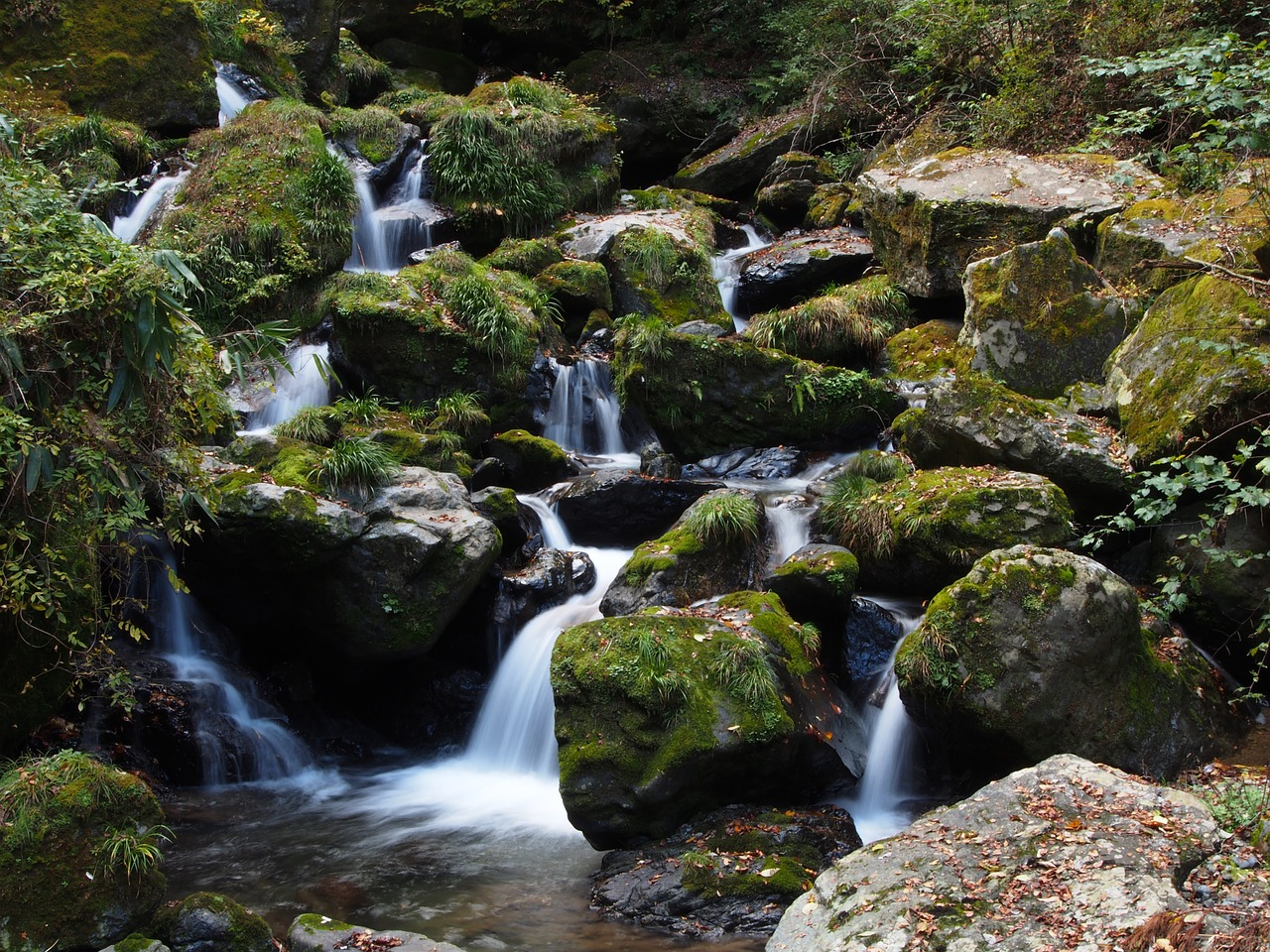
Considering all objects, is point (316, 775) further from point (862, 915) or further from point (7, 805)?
point (862, 915)

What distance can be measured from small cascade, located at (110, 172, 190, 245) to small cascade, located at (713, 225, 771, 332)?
7432mm

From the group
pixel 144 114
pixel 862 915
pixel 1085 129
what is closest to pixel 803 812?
pixel 862 915

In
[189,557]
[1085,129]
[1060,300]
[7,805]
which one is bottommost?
[7,805]

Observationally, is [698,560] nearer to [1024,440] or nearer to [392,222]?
[1024,440]

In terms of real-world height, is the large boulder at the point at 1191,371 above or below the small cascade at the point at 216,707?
above

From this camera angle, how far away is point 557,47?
21.0 meters

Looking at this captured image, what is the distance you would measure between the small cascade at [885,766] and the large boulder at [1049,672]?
0.50m

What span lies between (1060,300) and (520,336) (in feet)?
19.0

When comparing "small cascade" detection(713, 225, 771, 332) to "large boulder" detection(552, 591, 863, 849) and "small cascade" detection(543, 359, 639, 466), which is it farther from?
"large boulder" detection(552, 591, 863, 849)


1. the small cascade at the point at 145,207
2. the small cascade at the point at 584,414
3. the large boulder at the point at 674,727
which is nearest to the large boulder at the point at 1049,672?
the large boulder at the point at 674,727

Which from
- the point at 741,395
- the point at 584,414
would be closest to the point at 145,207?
the point at 584,414

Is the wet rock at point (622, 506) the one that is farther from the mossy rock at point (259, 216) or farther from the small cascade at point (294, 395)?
the mossy rock at point (259, 216)

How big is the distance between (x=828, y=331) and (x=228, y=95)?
10385 millimetres

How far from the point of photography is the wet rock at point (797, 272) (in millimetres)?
13453
